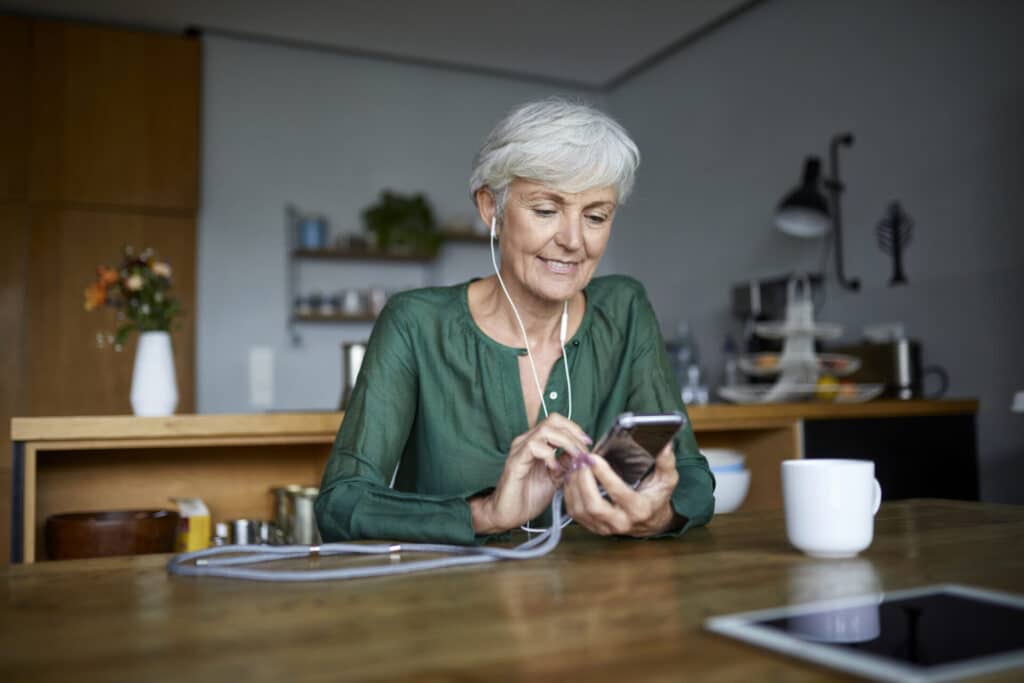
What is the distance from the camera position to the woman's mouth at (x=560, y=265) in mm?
1344

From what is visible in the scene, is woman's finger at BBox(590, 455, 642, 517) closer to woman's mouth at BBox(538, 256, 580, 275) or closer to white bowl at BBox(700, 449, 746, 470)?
A: woman's mouth at BBox(538, 256, 580, 275)

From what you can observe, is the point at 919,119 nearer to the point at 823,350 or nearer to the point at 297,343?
the point at 823,350

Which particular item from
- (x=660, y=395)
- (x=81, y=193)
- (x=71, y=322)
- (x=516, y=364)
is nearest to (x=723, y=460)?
(x=660, y=395)

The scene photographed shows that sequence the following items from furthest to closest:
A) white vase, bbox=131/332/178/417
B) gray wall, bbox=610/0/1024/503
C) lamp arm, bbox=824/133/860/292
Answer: lamp arm, bbox=824/133/860/292
gray wall, bbox=610/0/1024/503
white vase, bbox=131/332/178/417

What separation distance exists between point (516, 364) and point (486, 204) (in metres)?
0.25

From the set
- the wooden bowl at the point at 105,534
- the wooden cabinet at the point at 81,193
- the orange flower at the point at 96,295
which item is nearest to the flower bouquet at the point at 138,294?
the orange flower at the point at 96,295

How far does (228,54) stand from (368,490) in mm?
3706

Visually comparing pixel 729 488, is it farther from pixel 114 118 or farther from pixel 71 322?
pixel 114 118

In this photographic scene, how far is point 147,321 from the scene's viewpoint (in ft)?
6.86

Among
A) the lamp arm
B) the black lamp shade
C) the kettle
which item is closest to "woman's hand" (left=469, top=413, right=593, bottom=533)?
the kettle

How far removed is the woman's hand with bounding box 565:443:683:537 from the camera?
37.4 inches

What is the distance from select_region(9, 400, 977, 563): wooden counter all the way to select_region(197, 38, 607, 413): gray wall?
6.90ft

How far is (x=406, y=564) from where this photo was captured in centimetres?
81

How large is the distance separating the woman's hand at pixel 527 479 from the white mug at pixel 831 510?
224 millimetres
